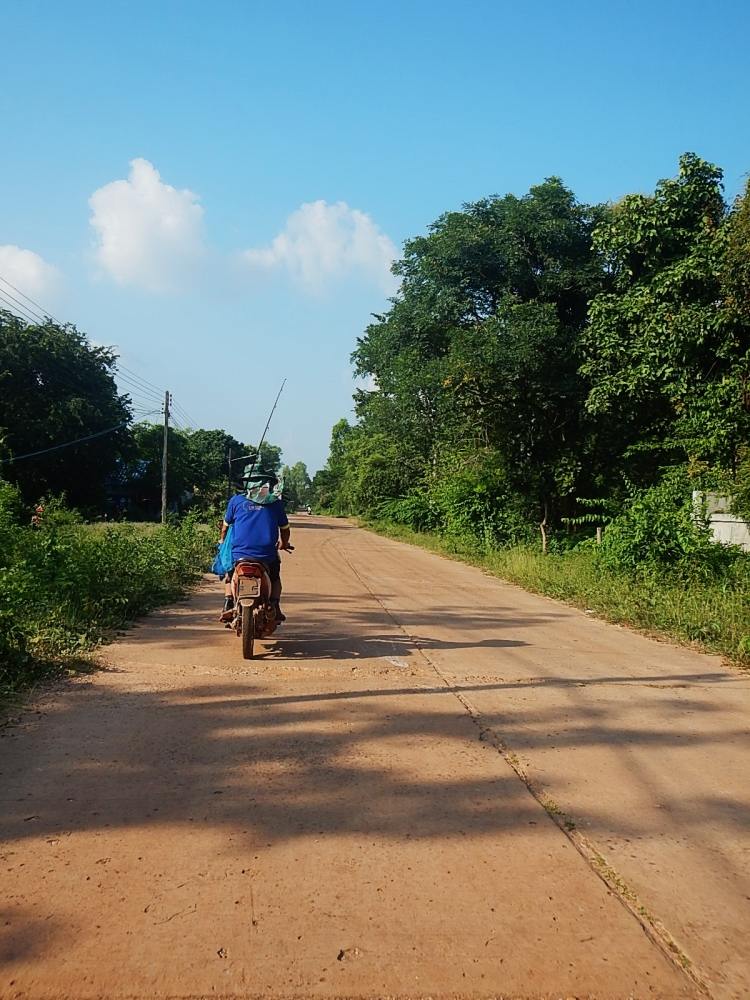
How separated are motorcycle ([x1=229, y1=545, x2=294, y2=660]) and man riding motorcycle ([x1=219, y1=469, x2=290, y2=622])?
14 centimetres

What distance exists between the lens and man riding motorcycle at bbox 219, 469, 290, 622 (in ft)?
24.5

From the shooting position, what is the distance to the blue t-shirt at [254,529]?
744 centimetres

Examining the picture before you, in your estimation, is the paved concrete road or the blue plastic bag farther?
the blue plastic bag

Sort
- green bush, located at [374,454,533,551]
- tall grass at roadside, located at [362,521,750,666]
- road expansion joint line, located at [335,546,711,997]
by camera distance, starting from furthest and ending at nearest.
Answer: green bush, located at [374,454,533,551]
tall grass at roadside, located at [362,521,750,666]
road expansion joint line, located at [335,546,711,997]

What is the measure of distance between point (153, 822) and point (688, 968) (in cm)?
217

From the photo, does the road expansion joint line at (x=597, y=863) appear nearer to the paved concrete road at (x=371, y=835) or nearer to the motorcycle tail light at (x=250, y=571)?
the paved concrete road at (x=371, y=835)

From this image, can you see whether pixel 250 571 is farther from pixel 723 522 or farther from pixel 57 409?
pixel 57 409

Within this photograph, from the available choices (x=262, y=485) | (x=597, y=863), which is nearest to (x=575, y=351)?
(x=262, y=485)

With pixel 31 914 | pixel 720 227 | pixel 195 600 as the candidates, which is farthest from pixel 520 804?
pixel 720 227

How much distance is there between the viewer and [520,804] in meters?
3.88

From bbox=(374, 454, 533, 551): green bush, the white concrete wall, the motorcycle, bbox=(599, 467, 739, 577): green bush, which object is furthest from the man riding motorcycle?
bbox=(374, 454, 533, 551): green bush

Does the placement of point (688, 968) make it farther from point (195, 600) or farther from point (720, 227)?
point (720, 227)

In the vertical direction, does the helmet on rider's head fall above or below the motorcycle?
above

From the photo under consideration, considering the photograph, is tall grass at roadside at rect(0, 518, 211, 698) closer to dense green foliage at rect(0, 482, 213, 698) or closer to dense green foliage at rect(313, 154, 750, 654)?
dense green foliage at rect(0, 482, 213, 698)
